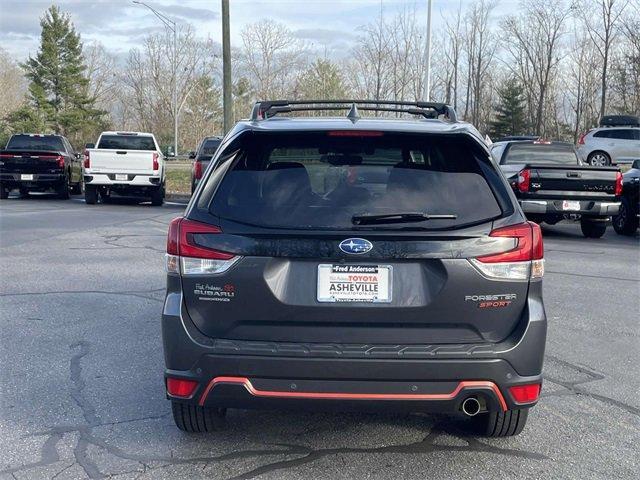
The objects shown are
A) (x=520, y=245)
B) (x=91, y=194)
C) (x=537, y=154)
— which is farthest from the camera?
(x=91, y=194)

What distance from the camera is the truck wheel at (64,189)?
21.7 m

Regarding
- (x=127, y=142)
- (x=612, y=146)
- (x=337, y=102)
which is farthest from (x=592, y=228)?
(x=612, y=146)

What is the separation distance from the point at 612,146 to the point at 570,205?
16120 mm

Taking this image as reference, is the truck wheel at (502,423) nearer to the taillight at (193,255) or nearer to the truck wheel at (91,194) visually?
the taillight at (193,255)

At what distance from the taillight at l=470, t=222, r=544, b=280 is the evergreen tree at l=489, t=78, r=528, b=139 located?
45409mm

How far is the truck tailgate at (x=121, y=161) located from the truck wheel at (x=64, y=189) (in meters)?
2.78

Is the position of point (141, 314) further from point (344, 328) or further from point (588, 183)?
point (588, 183)

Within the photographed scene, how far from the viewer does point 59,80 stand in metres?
58.7

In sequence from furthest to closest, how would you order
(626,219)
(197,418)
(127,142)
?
1. (127,142)
2. (626,219)
3. (197,418)

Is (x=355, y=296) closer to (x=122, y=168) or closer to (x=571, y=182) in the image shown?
(x=571, y=182)

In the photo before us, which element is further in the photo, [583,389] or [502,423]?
[583,389]

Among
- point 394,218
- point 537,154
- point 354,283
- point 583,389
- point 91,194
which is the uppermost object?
point 537,154

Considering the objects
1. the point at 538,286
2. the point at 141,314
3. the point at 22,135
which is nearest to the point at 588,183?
the point at 141,314

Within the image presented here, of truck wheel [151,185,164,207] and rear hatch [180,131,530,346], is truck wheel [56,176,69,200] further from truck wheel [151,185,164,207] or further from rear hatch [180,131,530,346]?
rear hatch [180,131,530,346]
